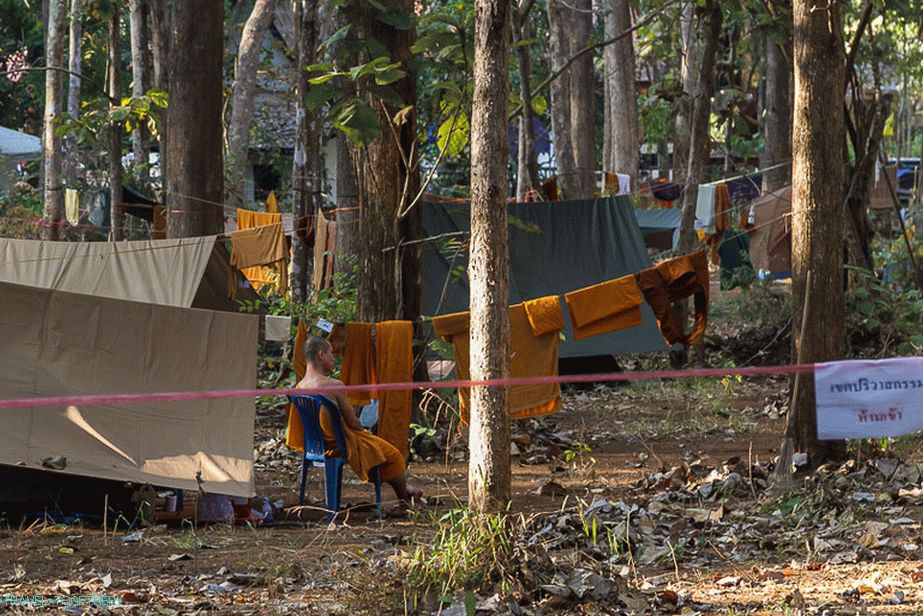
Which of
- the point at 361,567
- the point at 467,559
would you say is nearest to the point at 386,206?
the point at 361,567

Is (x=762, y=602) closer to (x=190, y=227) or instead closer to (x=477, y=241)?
(x=477, y=241)

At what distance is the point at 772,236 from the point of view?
14.9m

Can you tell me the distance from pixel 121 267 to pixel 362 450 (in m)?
4.23

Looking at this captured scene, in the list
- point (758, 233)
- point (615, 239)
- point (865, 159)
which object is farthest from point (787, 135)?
point (865, 159)

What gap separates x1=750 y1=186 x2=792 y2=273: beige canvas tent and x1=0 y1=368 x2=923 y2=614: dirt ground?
21.7ft

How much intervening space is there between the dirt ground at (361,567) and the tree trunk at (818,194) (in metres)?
0.82

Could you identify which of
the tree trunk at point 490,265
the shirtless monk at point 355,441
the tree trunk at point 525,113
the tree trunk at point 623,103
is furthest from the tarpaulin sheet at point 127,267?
the tree trunk at point 623,103

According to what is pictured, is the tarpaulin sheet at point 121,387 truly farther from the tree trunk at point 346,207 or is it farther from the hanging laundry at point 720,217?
the hanging laundry at point 720,217

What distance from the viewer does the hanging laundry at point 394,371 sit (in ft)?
25.8

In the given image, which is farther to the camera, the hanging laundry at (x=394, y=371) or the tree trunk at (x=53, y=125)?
the tree trunk at (x=53, y=125)

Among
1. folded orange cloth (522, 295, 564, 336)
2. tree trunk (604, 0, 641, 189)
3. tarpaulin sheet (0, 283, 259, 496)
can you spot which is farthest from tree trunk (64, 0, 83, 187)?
tree trunk (604, 0, 641, 189)

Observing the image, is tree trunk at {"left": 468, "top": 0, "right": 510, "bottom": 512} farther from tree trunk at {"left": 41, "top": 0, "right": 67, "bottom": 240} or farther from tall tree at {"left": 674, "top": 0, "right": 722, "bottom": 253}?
tree trunk at {"left": 41, "top": 0, "right": 67, "bottom": 240}

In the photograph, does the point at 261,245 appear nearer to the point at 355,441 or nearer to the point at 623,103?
the point at 355,441

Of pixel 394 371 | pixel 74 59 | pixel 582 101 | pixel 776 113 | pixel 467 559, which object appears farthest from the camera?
pixel 582 101
